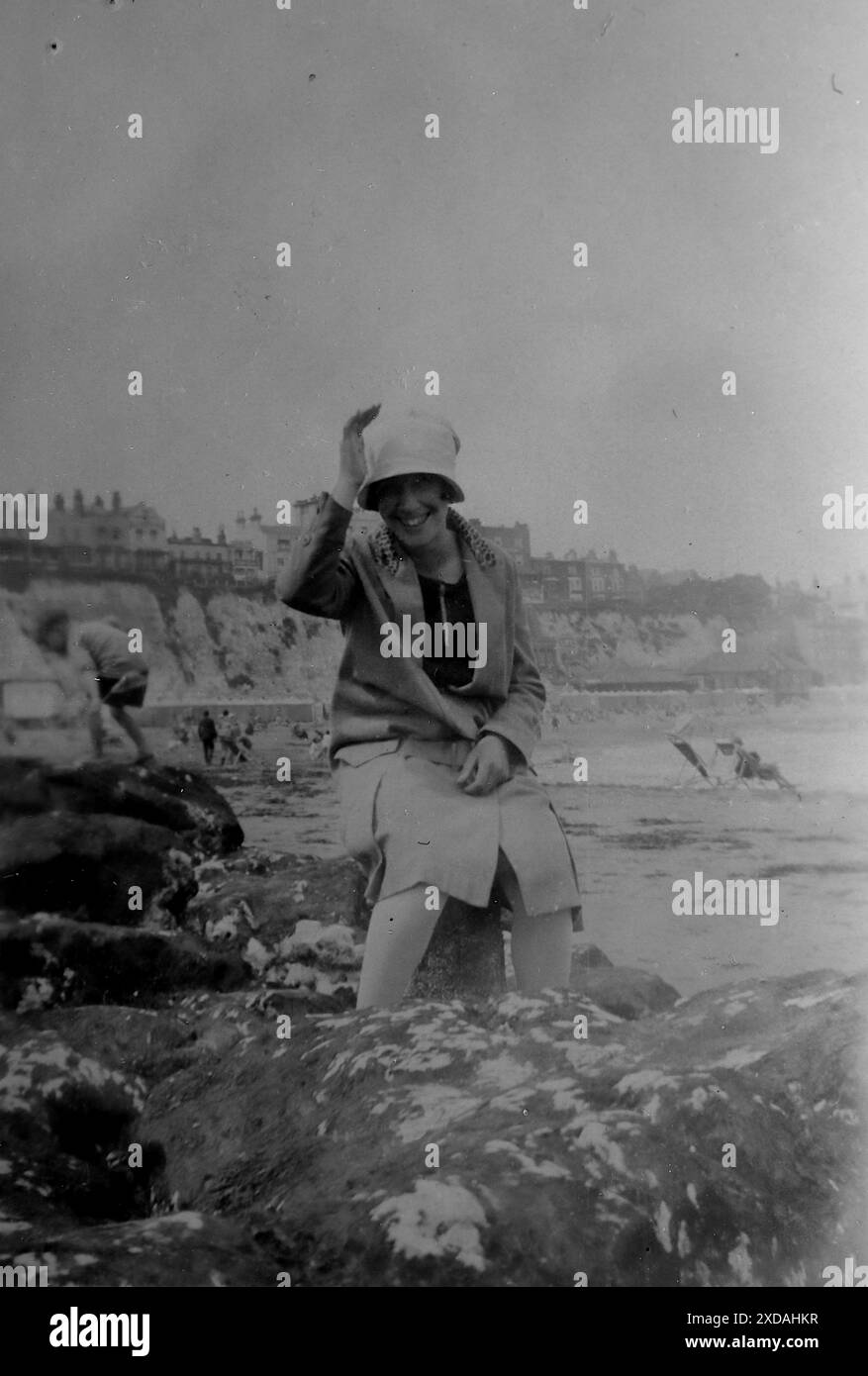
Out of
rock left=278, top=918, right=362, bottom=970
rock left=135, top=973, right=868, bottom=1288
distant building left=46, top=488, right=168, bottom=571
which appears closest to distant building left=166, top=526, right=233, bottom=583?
distant building left=46, top=488, right=168, bottom=571

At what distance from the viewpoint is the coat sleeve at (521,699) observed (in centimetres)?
384

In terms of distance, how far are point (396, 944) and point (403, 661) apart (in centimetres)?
83

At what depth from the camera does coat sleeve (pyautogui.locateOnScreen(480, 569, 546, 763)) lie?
3836 mm

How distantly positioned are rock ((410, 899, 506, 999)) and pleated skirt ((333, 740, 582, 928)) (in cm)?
10

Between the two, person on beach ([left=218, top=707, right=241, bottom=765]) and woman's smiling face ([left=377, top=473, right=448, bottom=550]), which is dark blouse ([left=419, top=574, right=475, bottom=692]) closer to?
woman's smiling face ([left=377, top=473, right=448, bottom=550])

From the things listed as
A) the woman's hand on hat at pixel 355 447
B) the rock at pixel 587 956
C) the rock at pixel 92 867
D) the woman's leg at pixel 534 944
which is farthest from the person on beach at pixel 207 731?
the rock at pixel 587 956

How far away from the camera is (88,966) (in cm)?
384

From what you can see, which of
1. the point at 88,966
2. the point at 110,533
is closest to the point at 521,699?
the point at 110,533

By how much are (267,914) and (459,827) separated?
66 centimetres

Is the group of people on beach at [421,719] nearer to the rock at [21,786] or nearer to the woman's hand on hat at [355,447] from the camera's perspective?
the woman's hand on hat at [355,447]

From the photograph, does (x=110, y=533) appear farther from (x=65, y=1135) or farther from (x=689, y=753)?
(x=689, y=753)
